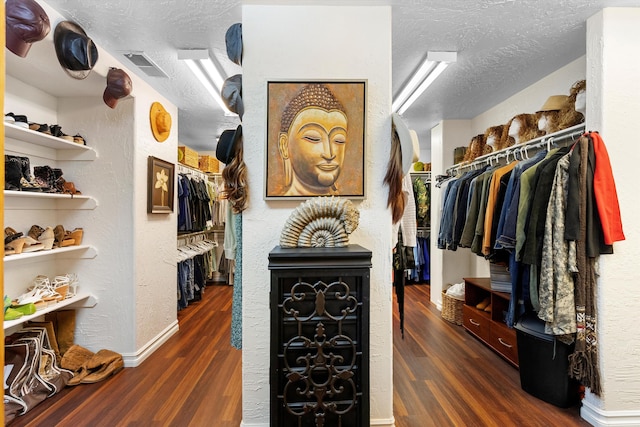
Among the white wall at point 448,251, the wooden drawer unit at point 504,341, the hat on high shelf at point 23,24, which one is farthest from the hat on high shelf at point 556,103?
the hat on high shelf at point 23,24

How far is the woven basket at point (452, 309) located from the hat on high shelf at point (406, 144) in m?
2.39

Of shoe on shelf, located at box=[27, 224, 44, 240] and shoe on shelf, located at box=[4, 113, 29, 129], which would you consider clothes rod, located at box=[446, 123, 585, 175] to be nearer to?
shoe on shelf, located at box=[4, 113, 29, 129]

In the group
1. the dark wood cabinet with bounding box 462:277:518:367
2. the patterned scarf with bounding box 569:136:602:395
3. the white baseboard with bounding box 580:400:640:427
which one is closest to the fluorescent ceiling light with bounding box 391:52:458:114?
the patterned scarf with bounding box 569:136:602:395

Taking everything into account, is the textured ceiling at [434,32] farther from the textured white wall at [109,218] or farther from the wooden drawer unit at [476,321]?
the wooden drawer unit at [476,321]

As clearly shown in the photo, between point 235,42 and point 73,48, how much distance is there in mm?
1012

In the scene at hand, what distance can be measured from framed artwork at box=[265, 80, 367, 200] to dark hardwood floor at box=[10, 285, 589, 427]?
1.47m

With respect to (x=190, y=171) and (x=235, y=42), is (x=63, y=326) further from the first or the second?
(x=235, y=42)

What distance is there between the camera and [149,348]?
2959 mm

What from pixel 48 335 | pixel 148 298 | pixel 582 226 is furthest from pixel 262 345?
pixel 582 226

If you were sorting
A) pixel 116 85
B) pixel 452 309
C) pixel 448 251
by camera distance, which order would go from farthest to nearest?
pixel 448 251 → pixel 452 309 → pixel 116 85

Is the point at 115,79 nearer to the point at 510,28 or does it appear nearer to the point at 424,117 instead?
the point at 510,28

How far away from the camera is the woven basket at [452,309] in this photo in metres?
3.68

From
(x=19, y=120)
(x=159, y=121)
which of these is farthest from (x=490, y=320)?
(x=19, y=120)

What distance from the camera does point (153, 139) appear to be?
3104 millimetres
